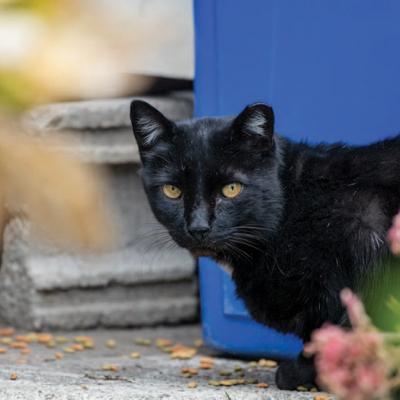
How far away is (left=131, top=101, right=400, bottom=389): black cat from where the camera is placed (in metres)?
2.55

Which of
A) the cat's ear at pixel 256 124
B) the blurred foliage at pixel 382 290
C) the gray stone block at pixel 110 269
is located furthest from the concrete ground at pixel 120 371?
the cat's ear at pixel 256 124

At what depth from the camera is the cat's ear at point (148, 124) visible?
2.75 m

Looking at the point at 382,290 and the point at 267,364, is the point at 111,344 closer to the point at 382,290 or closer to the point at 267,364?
the point at 267,364

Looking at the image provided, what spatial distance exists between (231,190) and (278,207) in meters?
0.16

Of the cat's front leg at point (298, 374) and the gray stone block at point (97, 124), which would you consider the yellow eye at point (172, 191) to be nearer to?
the cat's front leg at point (298, 374)

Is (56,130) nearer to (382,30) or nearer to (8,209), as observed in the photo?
(8,209)

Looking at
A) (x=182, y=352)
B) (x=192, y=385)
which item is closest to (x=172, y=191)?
(x=192, y=385)

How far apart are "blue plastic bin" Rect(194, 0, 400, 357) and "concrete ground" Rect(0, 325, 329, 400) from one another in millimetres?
313

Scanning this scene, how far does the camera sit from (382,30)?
292 cm

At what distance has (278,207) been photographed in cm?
266

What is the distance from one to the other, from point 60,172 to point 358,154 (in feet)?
5.72

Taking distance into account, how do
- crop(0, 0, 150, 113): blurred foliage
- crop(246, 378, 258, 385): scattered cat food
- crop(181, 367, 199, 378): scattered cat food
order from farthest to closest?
crop(181, 367, 199, 378): scattered cat food, crop(246, 378, 258, 385): scattered cat food, crop(0, 0, 150, 113): blurred foliage

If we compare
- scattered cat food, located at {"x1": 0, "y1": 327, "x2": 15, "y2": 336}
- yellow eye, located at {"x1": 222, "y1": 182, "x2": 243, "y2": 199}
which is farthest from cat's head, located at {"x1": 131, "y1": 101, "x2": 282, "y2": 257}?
scattered cat food, located at {"x1": 0, "y1": 327, "x2": 15, "y2": 336}

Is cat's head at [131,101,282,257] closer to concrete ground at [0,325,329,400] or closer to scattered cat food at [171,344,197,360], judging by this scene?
concrete ground at [0,325,329,400]
